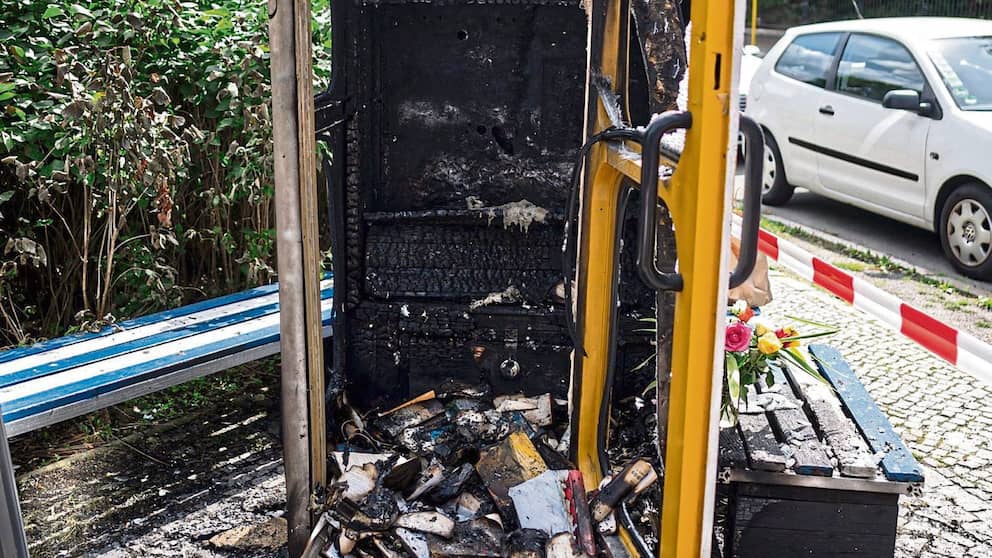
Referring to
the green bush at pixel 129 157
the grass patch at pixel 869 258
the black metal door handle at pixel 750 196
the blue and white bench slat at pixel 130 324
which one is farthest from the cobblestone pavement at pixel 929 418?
the green bush at pixel 129 157

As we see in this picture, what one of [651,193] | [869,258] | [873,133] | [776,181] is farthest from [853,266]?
[651,193]

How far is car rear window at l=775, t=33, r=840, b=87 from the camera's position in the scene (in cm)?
809

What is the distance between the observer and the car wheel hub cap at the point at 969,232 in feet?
21.3

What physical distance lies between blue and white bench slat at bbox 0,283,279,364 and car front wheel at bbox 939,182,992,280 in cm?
459

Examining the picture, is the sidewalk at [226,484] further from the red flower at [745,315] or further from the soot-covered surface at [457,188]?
the red flower at [745,315]

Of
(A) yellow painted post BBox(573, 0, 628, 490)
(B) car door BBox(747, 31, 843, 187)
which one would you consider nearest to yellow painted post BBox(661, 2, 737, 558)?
(A) yellow painted post BBox(573, 0, 628, 490)

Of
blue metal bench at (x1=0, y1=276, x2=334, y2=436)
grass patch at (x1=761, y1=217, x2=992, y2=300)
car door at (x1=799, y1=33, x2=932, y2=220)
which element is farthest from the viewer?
car door at (x1=799, y1=33, x2=932, y2=220)

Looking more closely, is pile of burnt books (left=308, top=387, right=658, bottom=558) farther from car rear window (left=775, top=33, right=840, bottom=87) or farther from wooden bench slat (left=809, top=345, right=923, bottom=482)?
car rear window (left=775, top=33, right=840, bottom=87)

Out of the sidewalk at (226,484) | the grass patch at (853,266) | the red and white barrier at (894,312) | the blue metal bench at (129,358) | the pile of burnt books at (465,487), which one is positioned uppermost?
the blue metal bench at (129,358)

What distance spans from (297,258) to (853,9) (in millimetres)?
18542

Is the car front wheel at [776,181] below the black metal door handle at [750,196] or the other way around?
below

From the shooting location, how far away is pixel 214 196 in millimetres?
4703

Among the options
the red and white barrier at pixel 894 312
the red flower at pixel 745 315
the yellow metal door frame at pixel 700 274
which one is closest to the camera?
the yellow metal door frame at pixel 700 274

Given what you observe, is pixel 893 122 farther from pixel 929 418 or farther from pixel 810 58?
pixel 929 418
